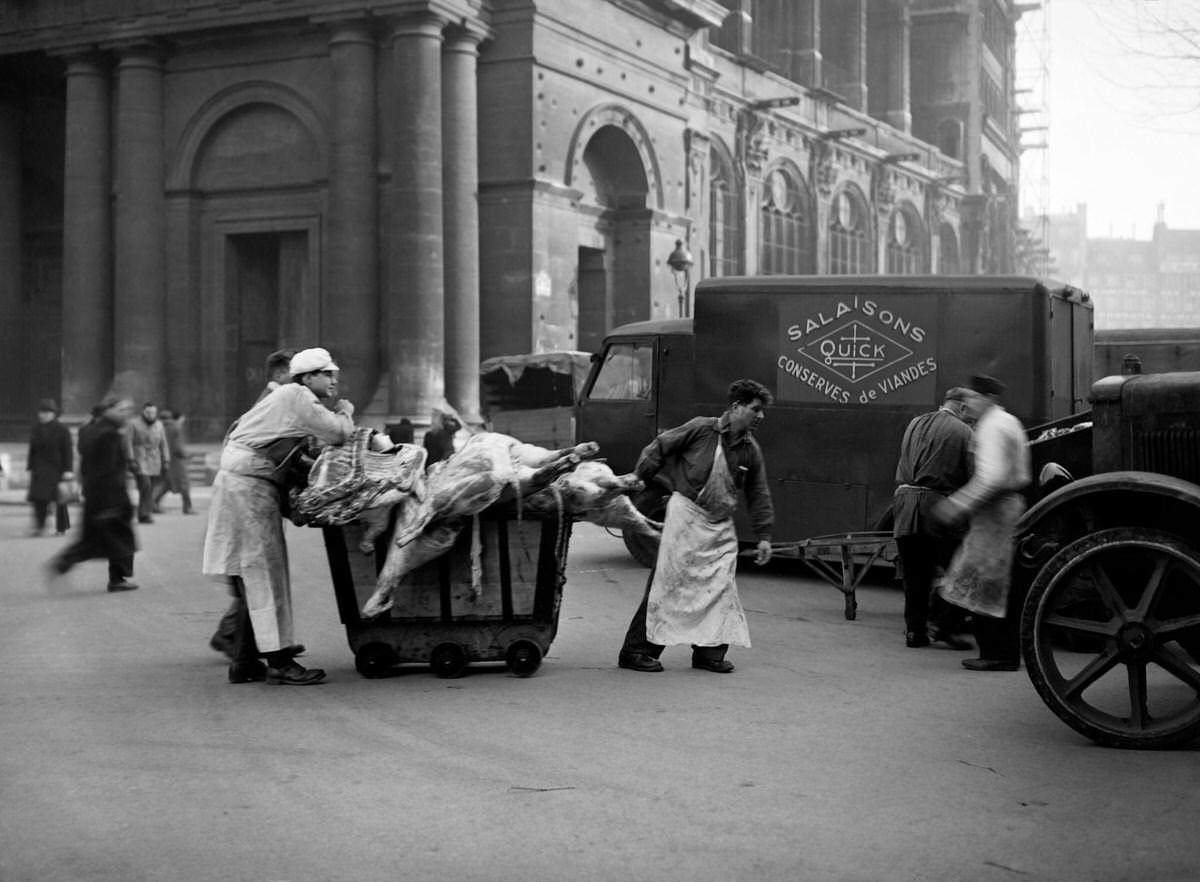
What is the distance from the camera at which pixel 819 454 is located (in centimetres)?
1345

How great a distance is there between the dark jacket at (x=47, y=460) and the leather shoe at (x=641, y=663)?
449 inches

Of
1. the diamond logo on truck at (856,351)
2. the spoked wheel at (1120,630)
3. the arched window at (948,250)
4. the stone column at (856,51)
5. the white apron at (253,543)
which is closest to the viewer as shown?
the spoked wheel at (1120,630)

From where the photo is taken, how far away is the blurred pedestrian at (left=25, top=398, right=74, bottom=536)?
59.3ft

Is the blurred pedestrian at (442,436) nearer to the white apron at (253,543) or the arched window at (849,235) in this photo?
the white apron at (253,543)

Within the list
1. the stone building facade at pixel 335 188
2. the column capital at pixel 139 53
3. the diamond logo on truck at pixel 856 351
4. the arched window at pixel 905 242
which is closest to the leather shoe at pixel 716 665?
the diamond logo on truck at pixel 856 351

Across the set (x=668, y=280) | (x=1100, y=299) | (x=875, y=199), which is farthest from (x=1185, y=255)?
(x=668, y=280)

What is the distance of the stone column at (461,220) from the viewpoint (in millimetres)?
27281

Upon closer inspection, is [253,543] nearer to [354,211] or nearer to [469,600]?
[469,600]

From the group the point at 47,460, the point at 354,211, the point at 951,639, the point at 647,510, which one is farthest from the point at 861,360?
the point at 354,211

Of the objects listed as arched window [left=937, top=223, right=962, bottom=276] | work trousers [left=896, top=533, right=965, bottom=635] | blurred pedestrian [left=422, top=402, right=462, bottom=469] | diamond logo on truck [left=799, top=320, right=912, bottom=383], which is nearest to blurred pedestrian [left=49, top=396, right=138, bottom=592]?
diamond logo on truck [left=799, top=320, right=912, bottom=383]

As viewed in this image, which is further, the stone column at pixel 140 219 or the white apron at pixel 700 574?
the stone column at pixel 140 219

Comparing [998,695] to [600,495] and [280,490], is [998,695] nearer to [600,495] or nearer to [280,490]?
[600,495]

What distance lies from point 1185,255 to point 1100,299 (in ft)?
35.5

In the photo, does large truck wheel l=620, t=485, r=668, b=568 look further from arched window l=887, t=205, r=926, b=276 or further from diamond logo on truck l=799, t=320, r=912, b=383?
arched window l=887, t=205, r=926, b=276
